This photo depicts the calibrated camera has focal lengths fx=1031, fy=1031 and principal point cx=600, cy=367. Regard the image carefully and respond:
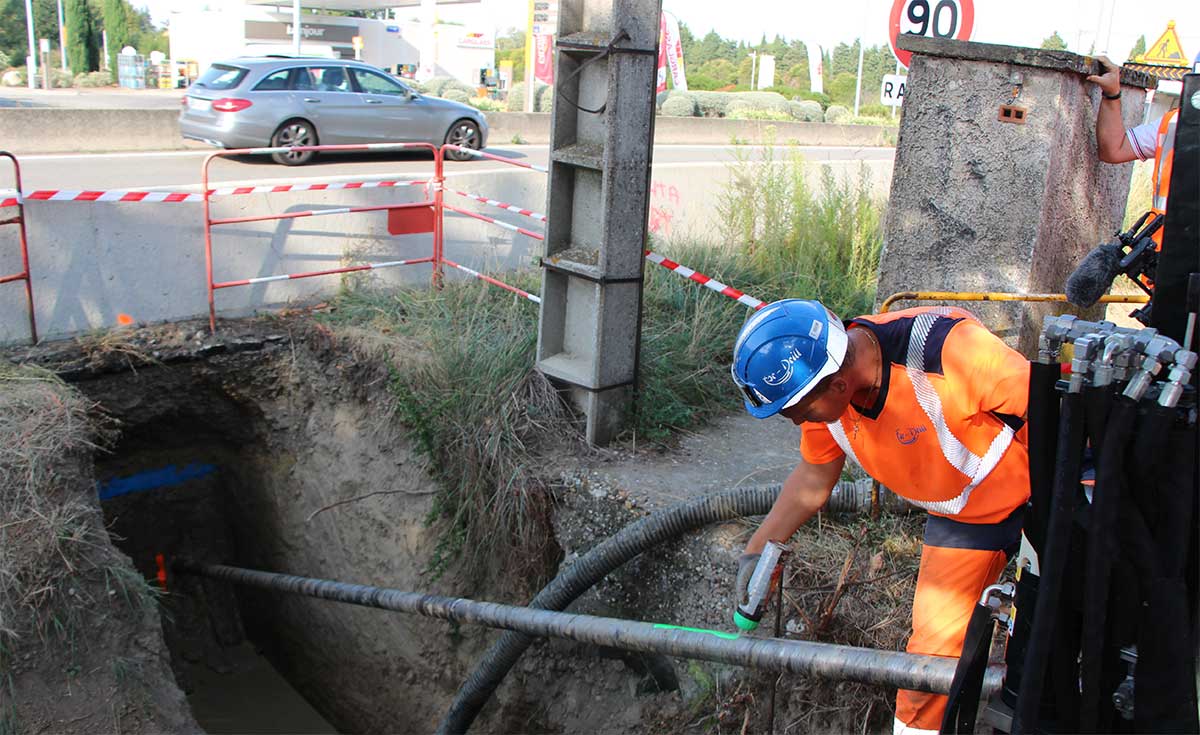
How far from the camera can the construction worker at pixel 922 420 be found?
2783mm

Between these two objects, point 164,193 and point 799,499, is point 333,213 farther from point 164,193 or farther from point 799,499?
point 799,499

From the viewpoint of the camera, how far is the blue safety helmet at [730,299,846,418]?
275 cm

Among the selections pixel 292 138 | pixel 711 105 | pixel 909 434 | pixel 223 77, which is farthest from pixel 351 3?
pixel 909 434

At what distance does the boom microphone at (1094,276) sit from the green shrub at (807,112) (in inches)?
1144

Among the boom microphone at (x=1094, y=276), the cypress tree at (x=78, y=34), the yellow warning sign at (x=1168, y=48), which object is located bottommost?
the boom microphone at (x=1094, y=276)

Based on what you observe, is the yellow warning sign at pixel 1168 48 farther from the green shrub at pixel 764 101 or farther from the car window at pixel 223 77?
the green shrub at pixel 764 101

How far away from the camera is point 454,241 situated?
27.8 feet

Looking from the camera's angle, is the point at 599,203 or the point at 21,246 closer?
the point at 599,203

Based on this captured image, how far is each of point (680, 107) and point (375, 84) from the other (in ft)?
54.0

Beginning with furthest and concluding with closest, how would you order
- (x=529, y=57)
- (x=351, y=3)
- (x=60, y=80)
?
(x=351, y=3) < (x=60, y=80) < (x=529, y=57)

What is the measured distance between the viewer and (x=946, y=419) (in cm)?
290

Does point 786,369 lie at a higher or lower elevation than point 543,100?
lower

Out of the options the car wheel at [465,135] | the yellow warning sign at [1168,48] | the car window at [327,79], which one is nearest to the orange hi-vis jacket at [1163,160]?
the yellow warning sign at [1168,48]

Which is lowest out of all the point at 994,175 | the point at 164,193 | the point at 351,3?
the point at 164,193
